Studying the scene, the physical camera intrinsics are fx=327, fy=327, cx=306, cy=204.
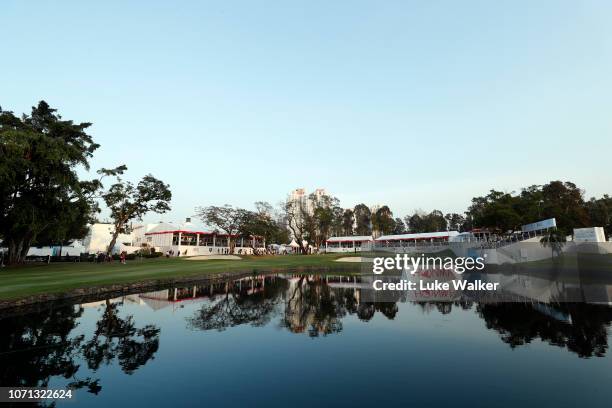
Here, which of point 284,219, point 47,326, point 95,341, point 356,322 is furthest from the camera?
point 284,219

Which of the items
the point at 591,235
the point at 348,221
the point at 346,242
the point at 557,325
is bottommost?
the point at 557,325

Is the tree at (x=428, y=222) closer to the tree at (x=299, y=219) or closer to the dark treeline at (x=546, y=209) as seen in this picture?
the dark treeline at (x=546, y=209)

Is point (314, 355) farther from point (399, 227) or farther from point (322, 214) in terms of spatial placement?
point (399, 227)

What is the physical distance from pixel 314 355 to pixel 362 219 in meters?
125

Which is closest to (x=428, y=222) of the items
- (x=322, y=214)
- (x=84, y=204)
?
(x=322, y=214)

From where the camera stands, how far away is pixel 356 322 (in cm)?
1368

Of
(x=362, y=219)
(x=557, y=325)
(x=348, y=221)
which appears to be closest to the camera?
(x=557, y=325)

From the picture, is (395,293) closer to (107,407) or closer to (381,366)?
(381,366)

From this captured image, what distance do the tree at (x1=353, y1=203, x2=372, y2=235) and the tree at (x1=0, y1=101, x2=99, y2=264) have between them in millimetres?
103495

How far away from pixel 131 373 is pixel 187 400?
237 cm

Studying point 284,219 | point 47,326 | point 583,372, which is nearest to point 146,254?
point 284,219

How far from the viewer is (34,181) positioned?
3306 cm

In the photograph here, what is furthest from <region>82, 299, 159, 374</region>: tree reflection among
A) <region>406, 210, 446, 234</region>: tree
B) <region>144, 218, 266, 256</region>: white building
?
<region>406, 210, 446, 234</region>: tree

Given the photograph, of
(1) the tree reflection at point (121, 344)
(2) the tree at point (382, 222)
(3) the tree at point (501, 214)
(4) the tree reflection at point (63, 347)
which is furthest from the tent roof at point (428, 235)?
(4) the tree reflection at point (63, 347)
